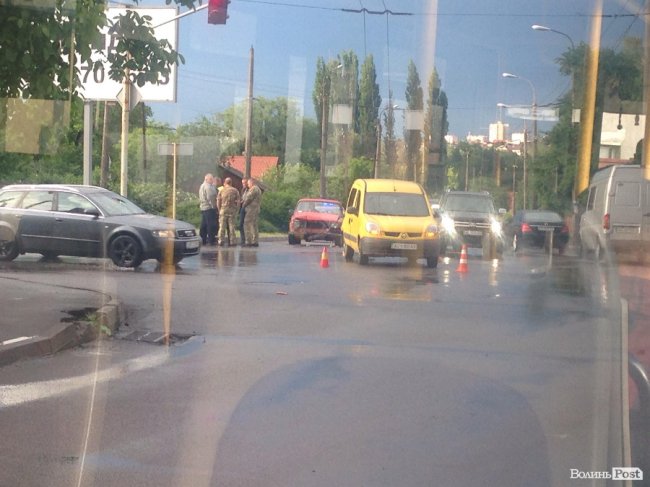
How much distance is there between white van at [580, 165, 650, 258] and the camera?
321 inches

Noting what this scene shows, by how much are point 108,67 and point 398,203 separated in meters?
9.71

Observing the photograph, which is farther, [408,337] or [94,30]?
[408,337]

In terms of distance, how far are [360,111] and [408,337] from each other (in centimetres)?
478

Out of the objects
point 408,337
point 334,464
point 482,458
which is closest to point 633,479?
point 482,458

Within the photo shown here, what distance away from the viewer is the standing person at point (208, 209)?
20328 millimetres

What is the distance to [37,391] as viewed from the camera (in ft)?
21.3

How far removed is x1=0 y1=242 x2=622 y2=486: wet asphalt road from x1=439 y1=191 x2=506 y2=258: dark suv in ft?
33.9

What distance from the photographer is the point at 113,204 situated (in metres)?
15.6

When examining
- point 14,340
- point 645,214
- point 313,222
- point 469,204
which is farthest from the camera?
point 313,222

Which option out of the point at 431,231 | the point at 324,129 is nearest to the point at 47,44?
the point at 324,129

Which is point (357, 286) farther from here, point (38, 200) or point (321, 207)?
point (321, 207)

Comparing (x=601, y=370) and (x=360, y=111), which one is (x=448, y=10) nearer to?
(x=360, y=111)

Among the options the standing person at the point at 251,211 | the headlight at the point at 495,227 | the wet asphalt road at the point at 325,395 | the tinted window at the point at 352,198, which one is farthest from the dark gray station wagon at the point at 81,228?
the headlight at the point at 495,227

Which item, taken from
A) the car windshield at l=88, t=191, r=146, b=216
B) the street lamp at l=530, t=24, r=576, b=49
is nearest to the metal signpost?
the car windshield at l=88, t=191, r=146, b=216
